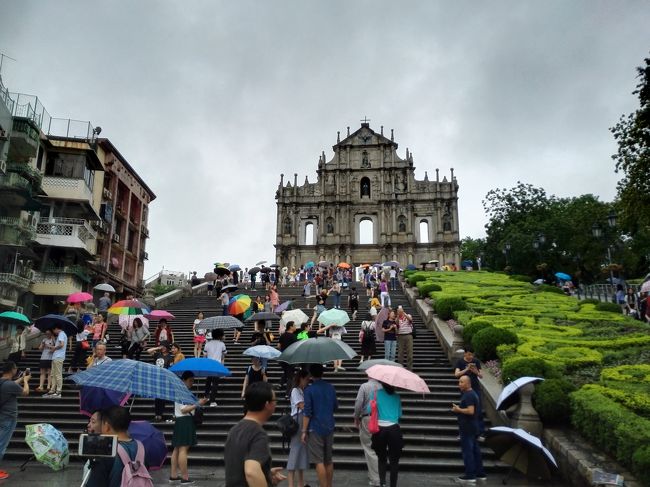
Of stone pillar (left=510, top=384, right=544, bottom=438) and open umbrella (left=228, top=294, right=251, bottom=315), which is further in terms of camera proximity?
open umbrella (left=228, top=294, right=251, bottom=315)

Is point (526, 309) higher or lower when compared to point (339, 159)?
lower

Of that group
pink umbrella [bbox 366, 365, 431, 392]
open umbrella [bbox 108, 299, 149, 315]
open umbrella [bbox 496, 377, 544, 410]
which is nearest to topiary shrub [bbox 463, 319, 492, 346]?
open umbrella [bbox 496, 377, 544, 410]

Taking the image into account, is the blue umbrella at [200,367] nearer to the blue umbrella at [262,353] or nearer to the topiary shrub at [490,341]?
the blue umbrella at [262,353]

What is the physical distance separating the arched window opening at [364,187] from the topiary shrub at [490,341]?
4637cm

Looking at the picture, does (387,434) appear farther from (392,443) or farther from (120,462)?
(120,462)

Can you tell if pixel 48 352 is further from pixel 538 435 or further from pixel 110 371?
pixel 538 435

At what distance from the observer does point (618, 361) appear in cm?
1223

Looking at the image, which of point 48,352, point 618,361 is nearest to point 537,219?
point 618,361

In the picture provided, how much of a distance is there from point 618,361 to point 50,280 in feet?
84.8

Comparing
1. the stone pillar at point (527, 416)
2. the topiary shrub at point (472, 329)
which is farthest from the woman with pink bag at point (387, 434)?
the topiary shrub at point (472, 329)

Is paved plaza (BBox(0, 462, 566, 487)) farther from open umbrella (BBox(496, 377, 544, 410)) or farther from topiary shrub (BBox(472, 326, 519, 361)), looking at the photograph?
topiary shrub (BBox(472, 326, 519, 361))

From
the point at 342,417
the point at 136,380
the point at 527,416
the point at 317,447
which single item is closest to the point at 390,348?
the point at 342,417

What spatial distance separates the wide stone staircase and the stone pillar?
0.76 metres

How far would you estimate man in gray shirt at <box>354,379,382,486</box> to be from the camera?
24.4 ft
